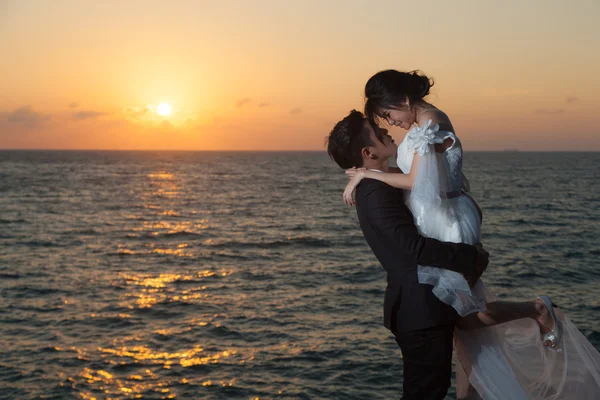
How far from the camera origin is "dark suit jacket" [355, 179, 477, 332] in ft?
12.3

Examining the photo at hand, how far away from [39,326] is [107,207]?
30.9 metres

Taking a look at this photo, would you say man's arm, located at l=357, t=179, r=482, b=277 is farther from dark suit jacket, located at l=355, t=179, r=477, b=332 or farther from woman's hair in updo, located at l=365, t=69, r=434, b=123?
A: woman's hair in updo, located at l=365, t=69, r=434, b=123

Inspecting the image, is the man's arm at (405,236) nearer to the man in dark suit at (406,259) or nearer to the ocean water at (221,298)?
the man in dark suit at (406,259)

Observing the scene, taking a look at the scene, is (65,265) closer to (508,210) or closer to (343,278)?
(343,278)

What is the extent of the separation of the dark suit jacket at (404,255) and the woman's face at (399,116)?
41cm

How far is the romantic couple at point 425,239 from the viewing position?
3824 millimetres

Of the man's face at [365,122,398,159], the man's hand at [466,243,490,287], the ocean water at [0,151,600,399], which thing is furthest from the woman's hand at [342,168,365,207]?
the ocean water at [0,151,600,399]

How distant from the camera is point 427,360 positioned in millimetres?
3934

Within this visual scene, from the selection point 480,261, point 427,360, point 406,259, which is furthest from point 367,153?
point 427,360

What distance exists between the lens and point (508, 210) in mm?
42219

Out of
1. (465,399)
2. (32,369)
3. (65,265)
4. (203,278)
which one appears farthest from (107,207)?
(465,399)

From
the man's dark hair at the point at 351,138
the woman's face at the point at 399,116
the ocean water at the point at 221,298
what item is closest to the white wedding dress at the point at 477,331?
the woman's face at the point at 399,116

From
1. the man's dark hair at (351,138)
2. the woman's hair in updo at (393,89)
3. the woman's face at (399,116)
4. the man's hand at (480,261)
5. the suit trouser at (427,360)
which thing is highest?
the woman's hair in updo at (393,89)

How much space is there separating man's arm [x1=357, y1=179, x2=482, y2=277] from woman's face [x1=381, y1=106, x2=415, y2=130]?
414mm
